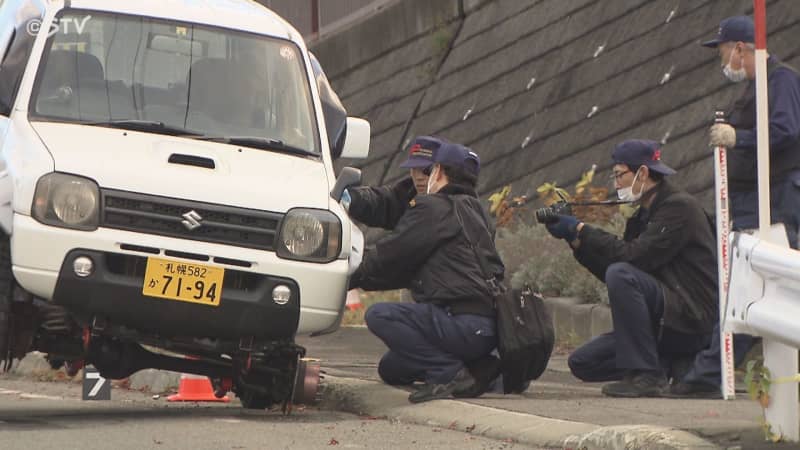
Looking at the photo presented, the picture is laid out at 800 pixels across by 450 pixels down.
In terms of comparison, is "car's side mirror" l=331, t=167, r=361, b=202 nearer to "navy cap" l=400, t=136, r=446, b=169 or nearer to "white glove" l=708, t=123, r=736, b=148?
"navy cap" l=400, t=136, r=446, b=169

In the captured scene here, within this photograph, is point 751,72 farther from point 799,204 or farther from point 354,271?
point 354,271

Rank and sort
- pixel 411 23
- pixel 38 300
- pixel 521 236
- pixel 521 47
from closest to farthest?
pixel 38 300
pixel 521 236
pixel 521 47
pixel 411 23

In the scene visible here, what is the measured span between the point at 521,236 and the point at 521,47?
15.2 ft

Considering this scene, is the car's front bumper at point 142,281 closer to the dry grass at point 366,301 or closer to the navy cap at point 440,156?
the navy cap at point 440,156

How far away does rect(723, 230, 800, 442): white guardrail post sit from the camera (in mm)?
6977

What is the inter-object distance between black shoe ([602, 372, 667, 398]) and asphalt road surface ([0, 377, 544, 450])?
4.28 feet

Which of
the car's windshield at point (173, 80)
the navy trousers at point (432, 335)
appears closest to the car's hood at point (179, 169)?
the car's windshield at point (173, 80)

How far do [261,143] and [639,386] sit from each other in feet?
7.83

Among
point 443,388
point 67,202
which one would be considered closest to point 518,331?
point 443,388

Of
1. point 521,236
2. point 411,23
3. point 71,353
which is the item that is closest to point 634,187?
point 71,353

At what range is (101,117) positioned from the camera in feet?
31.3

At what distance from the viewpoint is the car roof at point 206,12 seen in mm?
10125

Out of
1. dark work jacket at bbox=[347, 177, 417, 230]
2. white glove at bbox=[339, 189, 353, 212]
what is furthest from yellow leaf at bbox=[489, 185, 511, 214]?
white glove at bbox=[339, 189, 353, 212]

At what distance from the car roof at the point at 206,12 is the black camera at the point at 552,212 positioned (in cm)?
176
